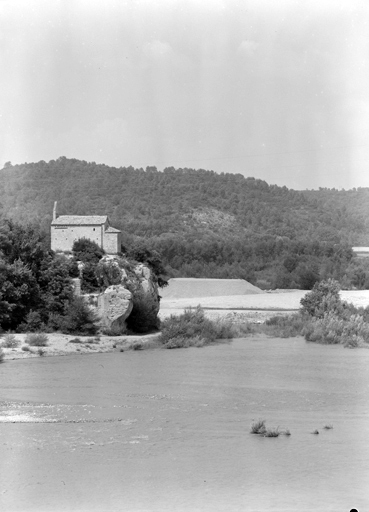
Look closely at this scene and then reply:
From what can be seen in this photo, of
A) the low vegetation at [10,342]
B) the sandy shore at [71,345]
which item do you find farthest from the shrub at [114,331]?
the low vegetation at [10,342]

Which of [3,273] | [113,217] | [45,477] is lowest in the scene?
[45,477]

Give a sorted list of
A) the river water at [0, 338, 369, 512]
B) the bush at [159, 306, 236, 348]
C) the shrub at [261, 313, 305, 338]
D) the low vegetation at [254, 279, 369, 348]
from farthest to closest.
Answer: the shrub at [261, 313, 305, 338] < the low vegetation at [254, 279, 369, 348] < the bush at [159, 306, 236, 348] < the river water at [0, 338, 369, 512]

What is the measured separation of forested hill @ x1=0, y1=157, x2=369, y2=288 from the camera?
253 ft

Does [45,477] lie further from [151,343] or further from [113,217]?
[113,217]

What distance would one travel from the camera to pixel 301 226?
104 m

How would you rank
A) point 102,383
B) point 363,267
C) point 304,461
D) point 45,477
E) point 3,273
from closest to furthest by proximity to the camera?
point 45,477 < point 304,461 < point 102,383 < point 3,273 < point 363,267

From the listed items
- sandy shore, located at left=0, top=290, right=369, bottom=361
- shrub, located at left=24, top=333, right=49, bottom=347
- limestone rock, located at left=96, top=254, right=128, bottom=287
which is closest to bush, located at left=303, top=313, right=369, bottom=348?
sandy shore, located at left=0, top=290, right=369, bottom=361

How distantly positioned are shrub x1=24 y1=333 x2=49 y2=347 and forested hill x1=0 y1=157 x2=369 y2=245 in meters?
51.3

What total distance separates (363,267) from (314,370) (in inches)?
2090

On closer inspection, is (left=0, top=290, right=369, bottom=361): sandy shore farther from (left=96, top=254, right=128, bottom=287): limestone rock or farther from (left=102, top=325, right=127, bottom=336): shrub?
(left=96, top=254, right=128, bottom=287): limestone rock

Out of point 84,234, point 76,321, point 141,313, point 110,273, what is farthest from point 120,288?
point 84,234

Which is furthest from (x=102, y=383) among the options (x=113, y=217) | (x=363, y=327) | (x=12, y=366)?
(x=113, y=217)

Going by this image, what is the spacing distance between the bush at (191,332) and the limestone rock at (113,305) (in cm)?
185

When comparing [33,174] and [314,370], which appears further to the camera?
[33,174]
